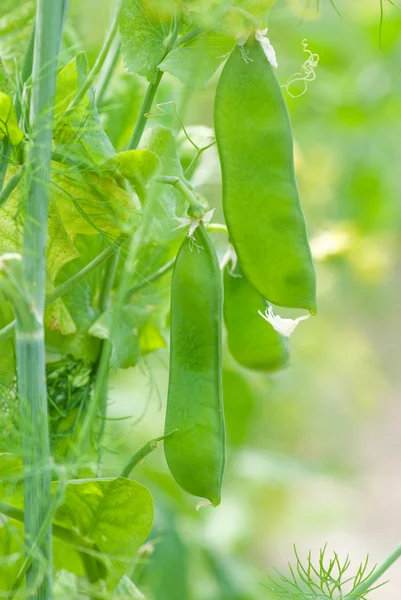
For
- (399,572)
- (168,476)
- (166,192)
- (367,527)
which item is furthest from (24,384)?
(367,527)

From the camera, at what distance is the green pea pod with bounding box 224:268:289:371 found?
65 centimetres

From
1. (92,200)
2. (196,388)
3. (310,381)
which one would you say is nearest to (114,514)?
(196,388)

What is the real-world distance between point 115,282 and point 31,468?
24 centimetres

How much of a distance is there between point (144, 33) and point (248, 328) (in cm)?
24

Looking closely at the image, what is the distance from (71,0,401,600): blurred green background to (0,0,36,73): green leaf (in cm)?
13

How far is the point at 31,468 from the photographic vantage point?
20.0 inches

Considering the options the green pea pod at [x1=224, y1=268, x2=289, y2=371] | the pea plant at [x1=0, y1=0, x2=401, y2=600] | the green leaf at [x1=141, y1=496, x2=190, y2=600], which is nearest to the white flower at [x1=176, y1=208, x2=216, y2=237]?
the pea plant at [x1=0, y1=0, x2=401, y2=600]

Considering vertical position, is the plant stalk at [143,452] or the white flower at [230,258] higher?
the white flower at [230,258]

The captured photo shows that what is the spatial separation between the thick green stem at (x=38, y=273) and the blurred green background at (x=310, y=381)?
292 mm

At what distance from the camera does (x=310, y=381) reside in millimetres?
2258

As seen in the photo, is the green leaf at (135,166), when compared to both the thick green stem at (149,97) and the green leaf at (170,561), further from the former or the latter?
the green leaf at (170,561)

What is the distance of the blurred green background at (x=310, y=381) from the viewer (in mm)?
1214

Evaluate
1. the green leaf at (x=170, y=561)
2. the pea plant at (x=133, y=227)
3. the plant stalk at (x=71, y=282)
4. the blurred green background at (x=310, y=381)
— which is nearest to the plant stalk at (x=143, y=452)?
the pea plant at (x=133, y=227)

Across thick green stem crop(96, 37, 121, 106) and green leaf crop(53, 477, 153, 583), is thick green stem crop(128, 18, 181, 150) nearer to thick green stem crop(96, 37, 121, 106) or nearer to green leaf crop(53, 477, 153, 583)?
thick green stem crop(96, 37, 121, 106)
